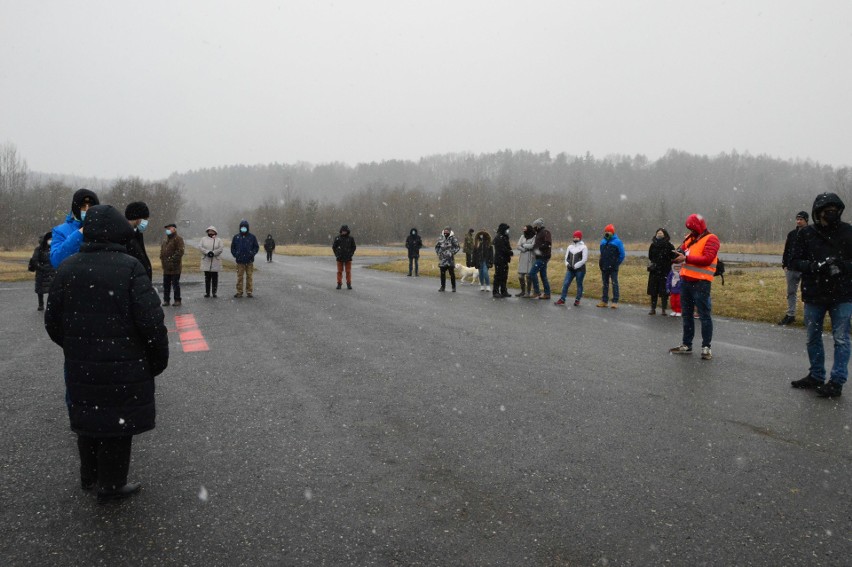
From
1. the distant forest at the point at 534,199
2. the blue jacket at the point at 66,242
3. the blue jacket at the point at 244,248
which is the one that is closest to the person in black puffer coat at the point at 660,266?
the blue jacket at the point at 244,248

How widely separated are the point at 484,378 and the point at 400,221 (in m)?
92.2

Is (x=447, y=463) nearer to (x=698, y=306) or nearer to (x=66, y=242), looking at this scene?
(x=66, y=242)

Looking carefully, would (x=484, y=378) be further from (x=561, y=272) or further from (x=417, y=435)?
(x=561, y=272)

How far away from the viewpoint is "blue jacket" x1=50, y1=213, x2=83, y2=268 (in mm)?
4500

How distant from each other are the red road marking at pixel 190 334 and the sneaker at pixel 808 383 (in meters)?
7.74

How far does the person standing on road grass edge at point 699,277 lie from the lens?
25.0ft

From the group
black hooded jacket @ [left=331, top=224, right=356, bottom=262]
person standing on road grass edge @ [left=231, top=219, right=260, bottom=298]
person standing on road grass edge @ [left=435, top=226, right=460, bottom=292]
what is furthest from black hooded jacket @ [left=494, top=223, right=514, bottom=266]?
person standing on road grass edge @ [left=231, top=219, right=260, bottom=298]

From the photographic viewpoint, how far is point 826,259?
5957mm

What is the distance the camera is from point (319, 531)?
3.16 metres

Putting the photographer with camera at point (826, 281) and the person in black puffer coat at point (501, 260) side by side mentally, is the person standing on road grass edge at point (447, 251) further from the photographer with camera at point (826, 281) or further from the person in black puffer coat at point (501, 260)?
the photographer with camera at point (826, 281)

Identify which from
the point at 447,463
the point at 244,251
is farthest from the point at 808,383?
the point at 244,251

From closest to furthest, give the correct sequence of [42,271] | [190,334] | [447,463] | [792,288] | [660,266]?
1. [447,463]
2. [190,334]
3. [792,288]
4. [660,266]
5. [42,271]

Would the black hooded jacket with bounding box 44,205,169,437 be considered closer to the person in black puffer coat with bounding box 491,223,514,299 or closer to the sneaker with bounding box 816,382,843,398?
the sneaker with bounding box 816,382,843,398

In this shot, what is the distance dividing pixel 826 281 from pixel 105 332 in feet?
22.7
